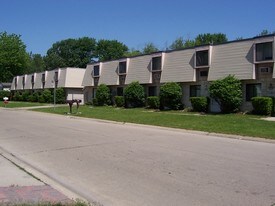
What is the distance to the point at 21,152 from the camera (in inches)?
480

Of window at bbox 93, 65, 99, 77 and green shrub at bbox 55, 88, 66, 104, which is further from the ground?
window at bbox 93, 65, 99, 77

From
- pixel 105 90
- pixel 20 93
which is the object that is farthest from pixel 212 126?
pixel 20 93

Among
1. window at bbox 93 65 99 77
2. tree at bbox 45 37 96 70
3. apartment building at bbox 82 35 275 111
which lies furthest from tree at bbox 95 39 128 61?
apartment building at bbox 82 35 275 111

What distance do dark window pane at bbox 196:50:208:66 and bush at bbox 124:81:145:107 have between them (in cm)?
753

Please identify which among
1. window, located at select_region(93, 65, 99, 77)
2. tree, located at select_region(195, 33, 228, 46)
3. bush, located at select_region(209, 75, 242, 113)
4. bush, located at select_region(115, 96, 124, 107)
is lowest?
bush, located at select_region(115, 96, 124, 107)

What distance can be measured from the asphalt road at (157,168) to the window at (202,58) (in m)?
16.4

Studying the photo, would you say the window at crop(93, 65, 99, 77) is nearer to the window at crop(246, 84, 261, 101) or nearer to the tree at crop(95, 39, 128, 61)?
the window at crop(246, 84, 261, 101)

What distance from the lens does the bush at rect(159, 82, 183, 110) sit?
108ft

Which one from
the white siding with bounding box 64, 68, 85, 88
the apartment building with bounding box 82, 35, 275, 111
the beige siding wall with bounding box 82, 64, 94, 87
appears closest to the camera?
the apartment building with bounding box 82, 35, 275, 111

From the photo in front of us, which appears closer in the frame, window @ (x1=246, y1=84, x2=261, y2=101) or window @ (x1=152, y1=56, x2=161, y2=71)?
window @ (x1=246, y1=84, x2=261, y2=101)

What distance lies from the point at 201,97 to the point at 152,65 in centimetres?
846

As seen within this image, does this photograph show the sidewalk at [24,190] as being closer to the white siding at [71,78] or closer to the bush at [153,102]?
the bush at [153,102]

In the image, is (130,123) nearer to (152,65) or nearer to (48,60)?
(152,65)

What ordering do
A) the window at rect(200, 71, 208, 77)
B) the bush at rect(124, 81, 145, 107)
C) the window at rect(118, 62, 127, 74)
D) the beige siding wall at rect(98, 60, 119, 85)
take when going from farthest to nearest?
the beige siding wall at rect(98, 60, 119, 85), the window at rect(118, 62, 127, 74), the bush at rect(124, 81, 145, 107), the window at rect(200, 71, 208, 77)
